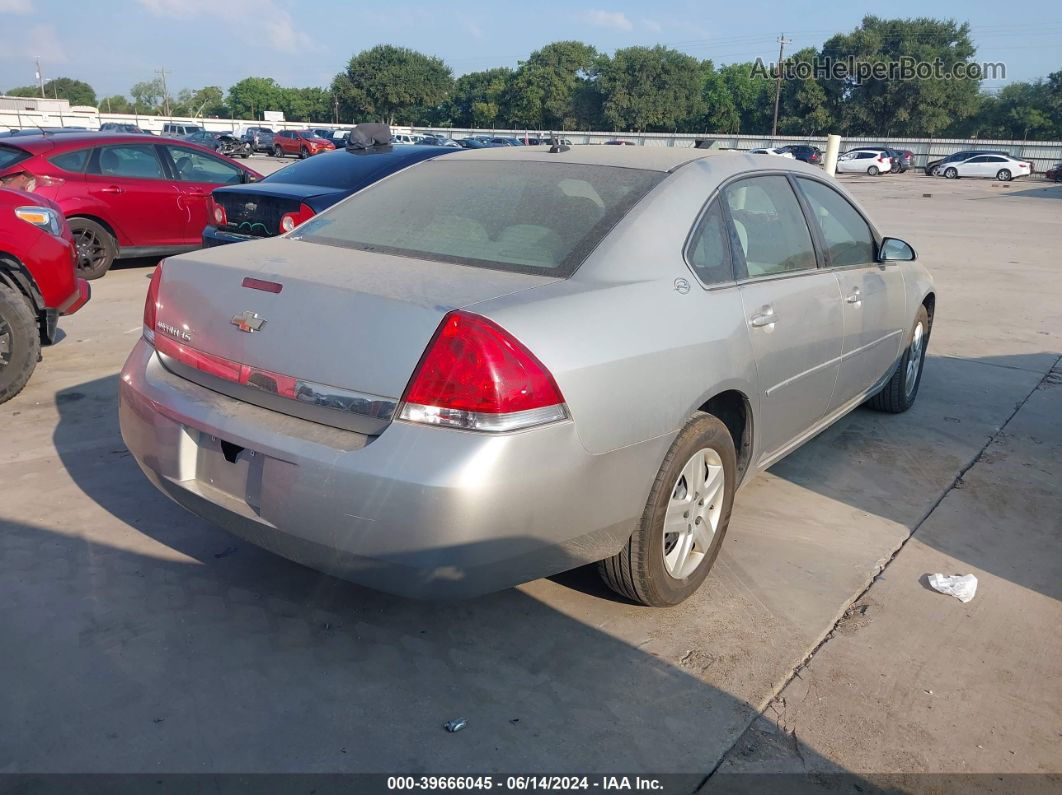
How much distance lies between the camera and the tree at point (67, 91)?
138 meters

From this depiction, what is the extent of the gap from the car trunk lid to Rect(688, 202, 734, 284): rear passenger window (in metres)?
0.70

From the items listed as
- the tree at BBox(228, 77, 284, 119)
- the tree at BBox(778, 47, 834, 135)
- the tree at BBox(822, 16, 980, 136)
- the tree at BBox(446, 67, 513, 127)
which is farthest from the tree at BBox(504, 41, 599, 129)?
the tree at BBox(228, 77, 284, 119)

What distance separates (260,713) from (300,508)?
62 centimetres

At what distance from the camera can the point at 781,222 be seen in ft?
12.7

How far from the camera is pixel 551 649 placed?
295 cm

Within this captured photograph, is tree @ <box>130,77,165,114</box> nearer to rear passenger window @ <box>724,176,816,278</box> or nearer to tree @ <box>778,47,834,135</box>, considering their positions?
tree @ <box>778,47,834,135</box>

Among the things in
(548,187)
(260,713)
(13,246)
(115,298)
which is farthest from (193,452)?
(115,298)

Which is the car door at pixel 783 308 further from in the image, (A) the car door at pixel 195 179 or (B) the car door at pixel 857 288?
(A) the car door at pixel 195 179

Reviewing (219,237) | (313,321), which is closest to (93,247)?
(219,237)

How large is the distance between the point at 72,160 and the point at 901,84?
76606 millimetres

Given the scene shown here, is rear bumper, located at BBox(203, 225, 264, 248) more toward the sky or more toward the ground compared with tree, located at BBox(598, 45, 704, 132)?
more toward the ground

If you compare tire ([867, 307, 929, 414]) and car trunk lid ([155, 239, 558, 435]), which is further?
tire ([867, 307, 929, 414])

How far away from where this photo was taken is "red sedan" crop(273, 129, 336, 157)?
144 ft

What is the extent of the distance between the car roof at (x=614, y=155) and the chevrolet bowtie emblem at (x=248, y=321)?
1496 millimetres
